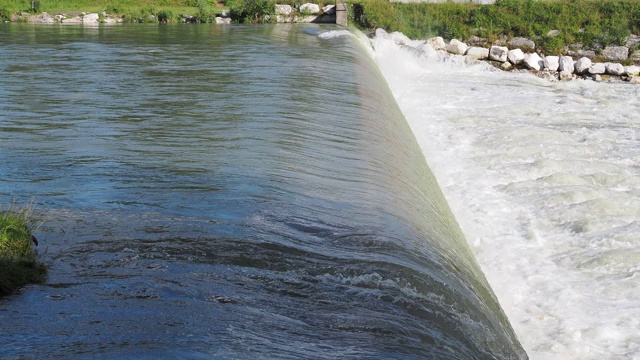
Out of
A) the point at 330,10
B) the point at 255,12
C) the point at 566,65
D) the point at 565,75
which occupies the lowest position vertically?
the point at 565,75

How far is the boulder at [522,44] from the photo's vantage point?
27.4 m

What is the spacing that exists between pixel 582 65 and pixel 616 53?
3.00 m

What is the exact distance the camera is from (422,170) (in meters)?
9.77

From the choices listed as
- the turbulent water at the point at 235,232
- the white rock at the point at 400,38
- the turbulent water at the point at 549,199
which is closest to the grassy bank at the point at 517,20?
the white rock at the point at 400,38

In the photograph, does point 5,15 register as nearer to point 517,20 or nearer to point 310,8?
point 310,8

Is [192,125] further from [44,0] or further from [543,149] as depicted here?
[44,0]

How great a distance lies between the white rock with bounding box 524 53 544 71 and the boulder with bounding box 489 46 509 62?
76 centimetres

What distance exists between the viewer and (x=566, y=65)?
23984mm

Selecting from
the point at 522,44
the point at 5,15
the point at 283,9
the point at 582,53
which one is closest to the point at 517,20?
the point at 522,44

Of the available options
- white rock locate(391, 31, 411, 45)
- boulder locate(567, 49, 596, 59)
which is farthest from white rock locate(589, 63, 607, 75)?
white rock locate(391, 31, 411, 45)

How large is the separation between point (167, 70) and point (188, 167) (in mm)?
8190

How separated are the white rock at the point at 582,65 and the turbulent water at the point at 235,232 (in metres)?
12.8

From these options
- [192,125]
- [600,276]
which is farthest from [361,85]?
[600,276]

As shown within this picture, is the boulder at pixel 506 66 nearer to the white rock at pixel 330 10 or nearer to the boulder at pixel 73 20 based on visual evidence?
the white rock at pixel 330 10
